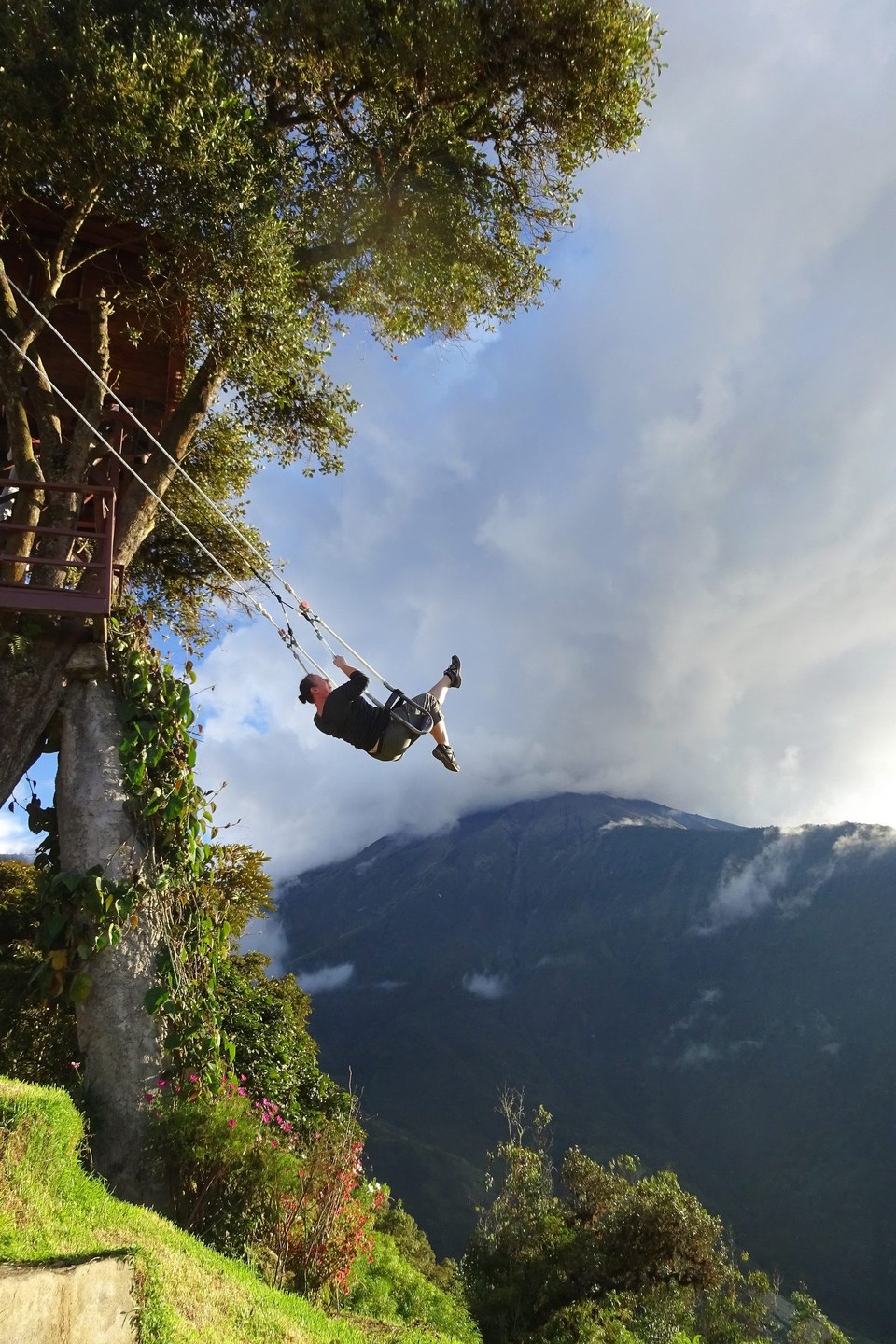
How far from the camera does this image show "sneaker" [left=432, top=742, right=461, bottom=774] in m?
10.2

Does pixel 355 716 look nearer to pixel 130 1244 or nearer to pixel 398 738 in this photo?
pixel 398 738

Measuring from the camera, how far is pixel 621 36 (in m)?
9.66

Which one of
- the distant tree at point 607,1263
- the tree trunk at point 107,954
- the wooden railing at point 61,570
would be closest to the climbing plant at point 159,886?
the tree trunk at point 107,954

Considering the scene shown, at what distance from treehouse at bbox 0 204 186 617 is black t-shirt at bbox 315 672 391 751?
2.62m

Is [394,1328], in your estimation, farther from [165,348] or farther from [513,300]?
[165,348]

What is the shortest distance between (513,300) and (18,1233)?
12633 mm

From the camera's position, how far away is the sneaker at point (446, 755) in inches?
403

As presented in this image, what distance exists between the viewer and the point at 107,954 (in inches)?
305

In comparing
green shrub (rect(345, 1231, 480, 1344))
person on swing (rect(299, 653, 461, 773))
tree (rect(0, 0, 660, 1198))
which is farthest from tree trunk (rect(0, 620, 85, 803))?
green shrub (rect(345, 1231, 480, 1344))

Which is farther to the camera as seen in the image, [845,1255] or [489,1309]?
[845,1255]

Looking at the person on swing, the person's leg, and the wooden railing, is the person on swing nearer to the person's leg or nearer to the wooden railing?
the person's leg

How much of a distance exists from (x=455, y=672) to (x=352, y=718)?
2.03 metres

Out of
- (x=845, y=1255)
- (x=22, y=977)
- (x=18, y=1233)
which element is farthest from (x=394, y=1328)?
(x=845, y=1255)

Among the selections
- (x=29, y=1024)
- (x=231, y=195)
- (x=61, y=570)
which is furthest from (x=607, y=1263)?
(x=231, y=195)
